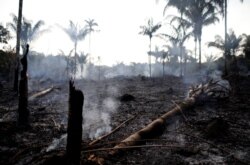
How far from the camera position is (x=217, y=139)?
686cm

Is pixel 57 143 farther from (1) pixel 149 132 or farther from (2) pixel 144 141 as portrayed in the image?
(1) pixel 149 132

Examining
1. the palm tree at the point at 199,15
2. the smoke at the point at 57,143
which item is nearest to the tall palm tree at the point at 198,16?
the palm tree at the point at 199,15

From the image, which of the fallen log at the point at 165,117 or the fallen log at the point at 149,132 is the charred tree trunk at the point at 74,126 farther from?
the fallen log at the point at 149,132

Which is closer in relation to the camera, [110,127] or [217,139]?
[217,139]

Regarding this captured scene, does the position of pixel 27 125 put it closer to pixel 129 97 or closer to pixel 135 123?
pixel 135 123

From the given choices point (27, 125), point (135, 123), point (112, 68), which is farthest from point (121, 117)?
point (112, 68)

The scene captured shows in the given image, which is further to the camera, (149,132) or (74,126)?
A: (149,132)

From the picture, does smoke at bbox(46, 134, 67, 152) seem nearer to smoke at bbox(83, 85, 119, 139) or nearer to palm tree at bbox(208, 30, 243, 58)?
smoke at bbox(83, 85, 119, 139)

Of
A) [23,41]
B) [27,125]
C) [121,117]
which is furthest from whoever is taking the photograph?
A: [23,41]

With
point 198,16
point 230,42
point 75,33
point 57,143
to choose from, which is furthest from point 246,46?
point 57,143

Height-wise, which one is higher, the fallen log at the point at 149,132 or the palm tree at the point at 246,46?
the palm tree at the point at 246,46

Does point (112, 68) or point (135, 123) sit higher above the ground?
point (112, 68)

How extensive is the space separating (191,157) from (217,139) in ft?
4.98

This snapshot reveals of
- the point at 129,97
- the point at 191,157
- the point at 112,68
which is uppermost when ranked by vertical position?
the point at 112,68
